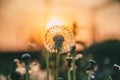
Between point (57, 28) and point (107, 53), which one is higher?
point (57, 28)

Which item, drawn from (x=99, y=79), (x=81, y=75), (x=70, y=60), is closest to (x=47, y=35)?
(x=70, y=60)

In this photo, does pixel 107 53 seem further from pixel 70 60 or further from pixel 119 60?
pixel 70 60

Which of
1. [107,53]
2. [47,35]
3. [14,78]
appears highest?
[47,35]

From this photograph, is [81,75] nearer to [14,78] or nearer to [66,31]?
[66,31]

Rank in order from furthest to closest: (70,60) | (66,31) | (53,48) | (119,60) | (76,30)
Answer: (119,60), (76,30), (66,31), (53,48), (70,60)

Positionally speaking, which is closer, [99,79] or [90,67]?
[90,67]

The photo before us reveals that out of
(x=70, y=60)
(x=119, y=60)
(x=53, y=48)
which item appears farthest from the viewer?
(x=119, y=60)

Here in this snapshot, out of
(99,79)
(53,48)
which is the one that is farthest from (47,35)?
(99,79)

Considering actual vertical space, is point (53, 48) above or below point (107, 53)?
above

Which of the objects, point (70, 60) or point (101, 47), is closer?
point (70, 60)
